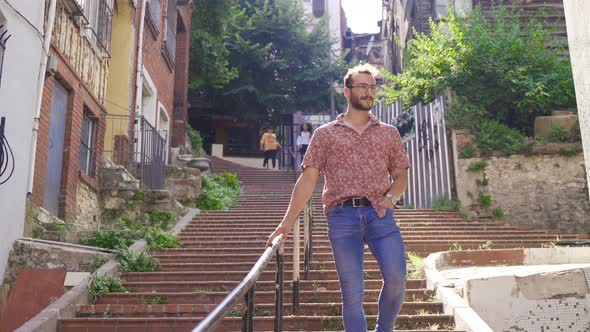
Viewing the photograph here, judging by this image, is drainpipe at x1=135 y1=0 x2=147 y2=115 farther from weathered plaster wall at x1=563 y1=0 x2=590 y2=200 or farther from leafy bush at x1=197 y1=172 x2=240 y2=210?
weathered plaster wall at x1=563 y1=0 x2=590 y2=200

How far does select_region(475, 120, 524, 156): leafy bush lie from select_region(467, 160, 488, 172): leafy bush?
20 centimetres

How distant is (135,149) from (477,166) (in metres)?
6.73

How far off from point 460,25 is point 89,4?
7609mm

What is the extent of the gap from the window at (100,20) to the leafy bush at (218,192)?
11.4 ft

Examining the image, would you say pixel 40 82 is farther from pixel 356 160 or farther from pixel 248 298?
pixel 248 298

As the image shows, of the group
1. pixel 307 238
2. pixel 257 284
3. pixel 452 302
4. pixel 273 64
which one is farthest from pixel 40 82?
pixel 273 64

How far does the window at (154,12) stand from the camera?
1578 centimetres

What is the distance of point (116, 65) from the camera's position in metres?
14.1

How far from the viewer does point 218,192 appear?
1490 cm

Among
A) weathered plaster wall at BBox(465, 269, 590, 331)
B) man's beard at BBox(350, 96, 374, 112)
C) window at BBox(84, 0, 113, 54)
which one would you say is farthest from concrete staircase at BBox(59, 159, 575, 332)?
window at BBox(84, 0, 113, 54)

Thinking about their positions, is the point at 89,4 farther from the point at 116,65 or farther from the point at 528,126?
the point at 528,126

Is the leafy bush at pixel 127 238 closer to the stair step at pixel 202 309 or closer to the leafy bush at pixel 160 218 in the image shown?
the leafy bush at pixel 160 218

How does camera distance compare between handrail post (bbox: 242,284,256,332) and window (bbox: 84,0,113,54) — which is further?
window (bbox: 84,0,113,54)

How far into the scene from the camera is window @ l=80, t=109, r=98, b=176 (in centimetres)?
1164
